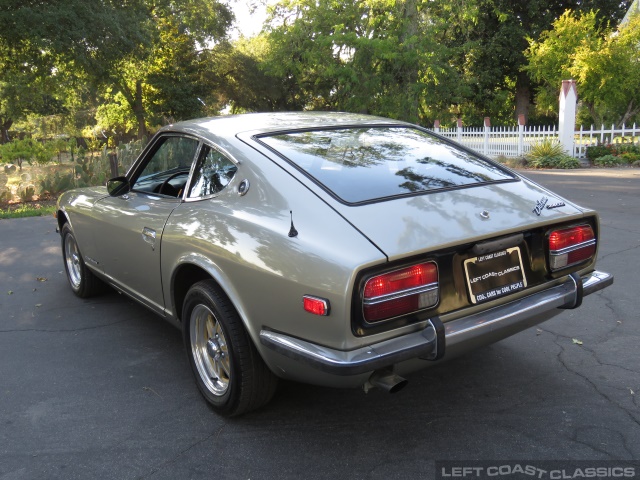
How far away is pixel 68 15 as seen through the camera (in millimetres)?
16703

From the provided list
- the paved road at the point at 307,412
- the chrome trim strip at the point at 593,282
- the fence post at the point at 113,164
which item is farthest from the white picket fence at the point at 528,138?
the chrome trim strip at the point at 593,282

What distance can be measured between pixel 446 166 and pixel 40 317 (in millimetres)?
3660

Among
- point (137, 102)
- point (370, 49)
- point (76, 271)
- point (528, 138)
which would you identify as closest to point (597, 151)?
point (528, 138)

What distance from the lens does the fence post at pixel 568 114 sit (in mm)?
17938

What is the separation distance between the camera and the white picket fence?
18391 millimetres

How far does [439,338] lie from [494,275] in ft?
1.70

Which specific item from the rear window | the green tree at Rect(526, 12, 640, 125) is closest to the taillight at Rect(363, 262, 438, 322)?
the rear window

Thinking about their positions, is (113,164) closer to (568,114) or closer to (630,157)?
(568,114)

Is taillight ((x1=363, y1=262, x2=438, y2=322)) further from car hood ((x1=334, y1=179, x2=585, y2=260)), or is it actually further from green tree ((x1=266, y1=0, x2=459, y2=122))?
green tree ((x1=266, y1=0, x2=459, y2=122))

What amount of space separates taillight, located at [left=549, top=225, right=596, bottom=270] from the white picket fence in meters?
15.8

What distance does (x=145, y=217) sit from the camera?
375 cm

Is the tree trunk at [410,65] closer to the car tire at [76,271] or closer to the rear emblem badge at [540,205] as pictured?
the car tire at [76,271]

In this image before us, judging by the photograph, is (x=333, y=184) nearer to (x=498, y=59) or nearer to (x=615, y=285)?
(x=615, y=285)

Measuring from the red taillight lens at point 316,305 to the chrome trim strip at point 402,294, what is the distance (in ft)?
0.54
